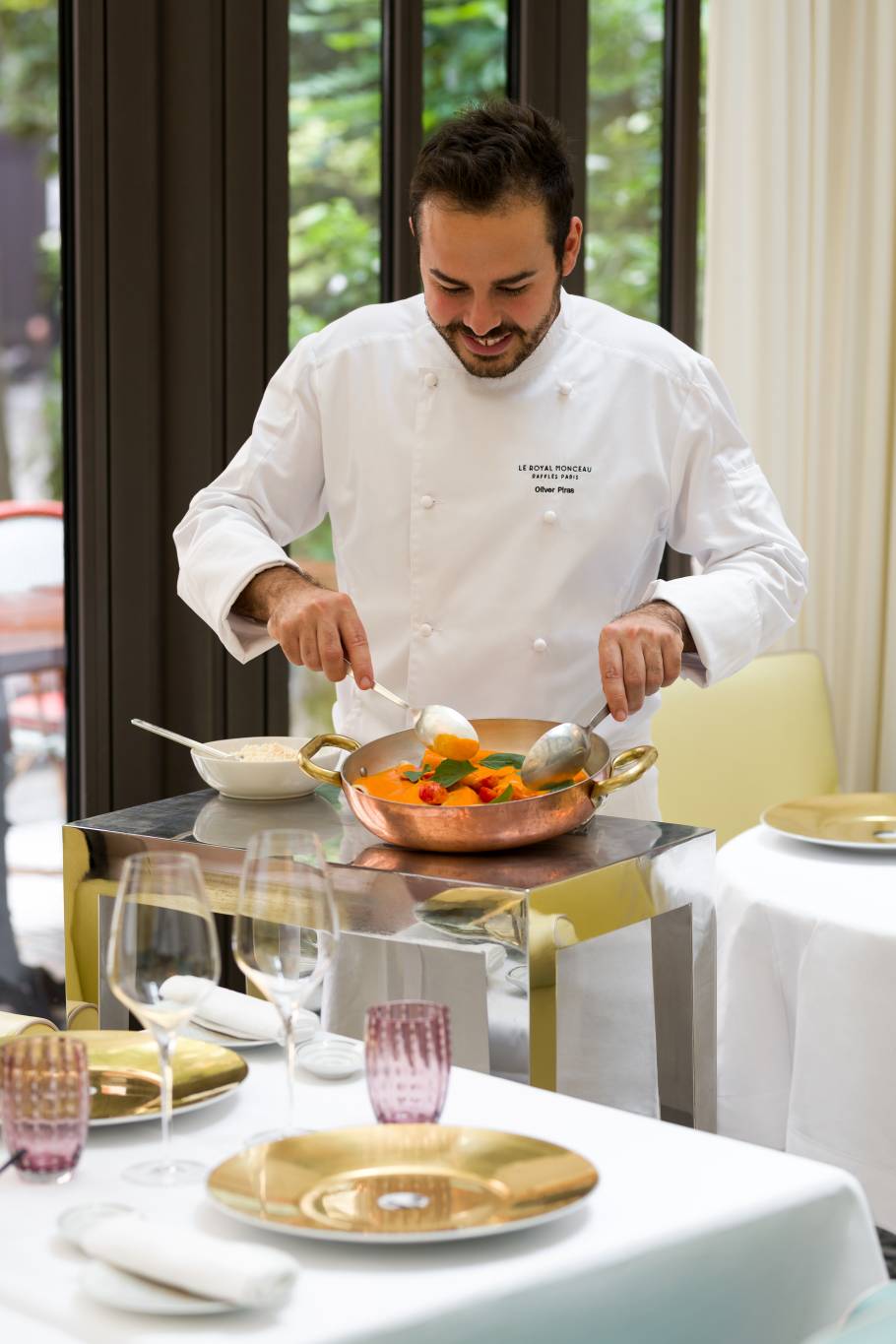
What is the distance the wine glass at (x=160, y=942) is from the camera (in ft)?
3.12

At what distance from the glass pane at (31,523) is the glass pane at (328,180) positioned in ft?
1.51

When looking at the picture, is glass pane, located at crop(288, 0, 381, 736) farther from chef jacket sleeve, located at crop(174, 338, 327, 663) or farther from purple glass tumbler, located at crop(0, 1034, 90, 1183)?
purple glass tumbler, located at crop(0, 1034, 90, 1183)

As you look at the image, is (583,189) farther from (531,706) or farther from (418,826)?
(418,826)

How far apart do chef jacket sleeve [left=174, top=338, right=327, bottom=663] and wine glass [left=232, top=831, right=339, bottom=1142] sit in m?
0.90

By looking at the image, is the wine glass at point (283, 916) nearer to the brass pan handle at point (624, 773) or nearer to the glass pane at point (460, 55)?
the brass pan handle at point (624, 773)

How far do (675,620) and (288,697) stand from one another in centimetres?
120

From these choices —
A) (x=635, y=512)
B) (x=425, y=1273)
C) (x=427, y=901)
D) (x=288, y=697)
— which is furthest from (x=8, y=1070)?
(x=288, y=697)

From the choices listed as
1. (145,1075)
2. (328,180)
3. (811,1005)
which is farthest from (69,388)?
(145,1075)

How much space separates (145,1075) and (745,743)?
222cm

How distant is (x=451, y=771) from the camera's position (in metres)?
1.53

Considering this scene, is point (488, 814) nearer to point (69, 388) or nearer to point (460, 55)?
point (69, 388)

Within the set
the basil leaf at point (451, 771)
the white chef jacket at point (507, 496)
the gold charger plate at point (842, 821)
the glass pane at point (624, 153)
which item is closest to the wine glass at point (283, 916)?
the basil leaf at point (451, 771)

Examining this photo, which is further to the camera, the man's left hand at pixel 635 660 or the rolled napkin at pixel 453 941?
the man's left hand at pixel 635 660

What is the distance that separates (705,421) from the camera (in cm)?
211
